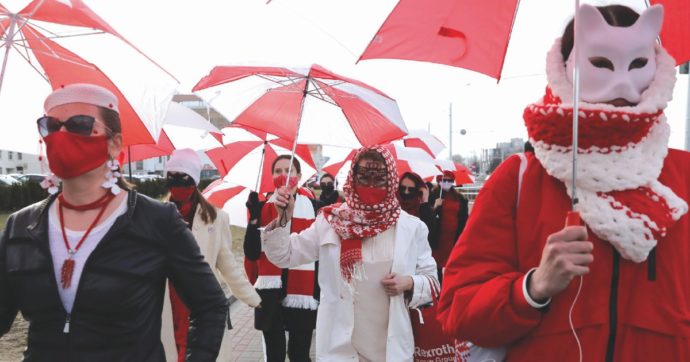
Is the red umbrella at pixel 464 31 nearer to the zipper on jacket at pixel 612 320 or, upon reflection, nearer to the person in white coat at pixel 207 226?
the zipper on jacket at pixel 612 320

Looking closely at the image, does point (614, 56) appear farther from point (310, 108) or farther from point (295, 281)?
point (295, 281)

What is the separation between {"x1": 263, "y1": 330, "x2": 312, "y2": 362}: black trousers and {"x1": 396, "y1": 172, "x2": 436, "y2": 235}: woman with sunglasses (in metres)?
1.83

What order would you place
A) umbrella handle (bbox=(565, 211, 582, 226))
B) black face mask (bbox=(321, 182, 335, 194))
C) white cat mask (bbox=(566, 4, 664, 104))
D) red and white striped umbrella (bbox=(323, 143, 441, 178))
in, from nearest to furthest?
umbrella handle (bbox=(565, 211, 582, 226))
white cat mask (bbox=(566, 4, 664, 104))
red and white striped umbrella (bbox=(323, 143, 441, 178))
black face mask (bbox=(321, 182, 335, 194))

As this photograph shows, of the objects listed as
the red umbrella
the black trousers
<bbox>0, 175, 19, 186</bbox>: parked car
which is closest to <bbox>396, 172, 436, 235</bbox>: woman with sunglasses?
the black trousers

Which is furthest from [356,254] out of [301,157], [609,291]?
[301,157]

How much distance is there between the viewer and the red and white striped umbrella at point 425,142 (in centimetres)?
1173

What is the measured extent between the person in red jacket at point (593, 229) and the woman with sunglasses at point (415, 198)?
4.20 m

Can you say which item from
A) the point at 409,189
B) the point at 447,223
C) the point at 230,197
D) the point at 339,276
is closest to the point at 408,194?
the point at 409,189

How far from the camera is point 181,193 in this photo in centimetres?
447

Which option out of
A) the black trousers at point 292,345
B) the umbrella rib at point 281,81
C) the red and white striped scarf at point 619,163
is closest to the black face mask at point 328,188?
the black trousers at point 292,345

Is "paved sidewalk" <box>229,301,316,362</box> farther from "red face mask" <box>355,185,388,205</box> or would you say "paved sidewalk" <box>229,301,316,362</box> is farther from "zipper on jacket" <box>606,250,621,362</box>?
"zipper on jacket" <box>606,250,621,362</box>

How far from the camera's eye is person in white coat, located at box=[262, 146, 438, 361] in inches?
136

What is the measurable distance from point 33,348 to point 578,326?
182 cm

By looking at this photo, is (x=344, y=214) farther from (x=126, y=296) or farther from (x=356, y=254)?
(x=126, y=296)
